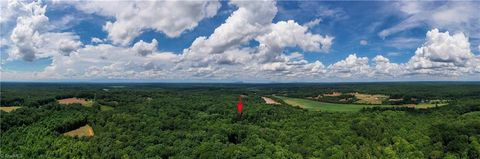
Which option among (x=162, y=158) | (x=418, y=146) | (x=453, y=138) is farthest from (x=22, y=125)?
(x=453, y=138)

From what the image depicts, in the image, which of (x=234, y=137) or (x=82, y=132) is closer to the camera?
(x=234, y=137)

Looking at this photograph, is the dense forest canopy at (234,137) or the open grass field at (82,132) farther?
the open grass field at (82,132)

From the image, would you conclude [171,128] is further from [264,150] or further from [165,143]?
[264,150]

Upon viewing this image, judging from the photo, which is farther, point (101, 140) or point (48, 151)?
point (101, 140)

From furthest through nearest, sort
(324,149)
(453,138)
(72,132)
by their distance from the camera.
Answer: (72,132) → (453,138) → (324,149)

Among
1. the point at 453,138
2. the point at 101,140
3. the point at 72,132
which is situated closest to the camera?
the point at 453,138

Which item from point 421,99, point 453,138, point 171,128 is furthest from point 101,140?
point 421,99

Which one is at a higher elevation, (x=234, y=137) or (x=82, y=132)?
(x=82, y=132)

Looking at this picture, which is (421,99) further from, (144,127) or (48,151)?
(48,151)

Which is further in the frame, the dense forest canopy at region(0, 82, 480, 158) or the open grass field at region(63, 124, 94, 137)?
the open grass field at region(63, 124, 94, 137)
